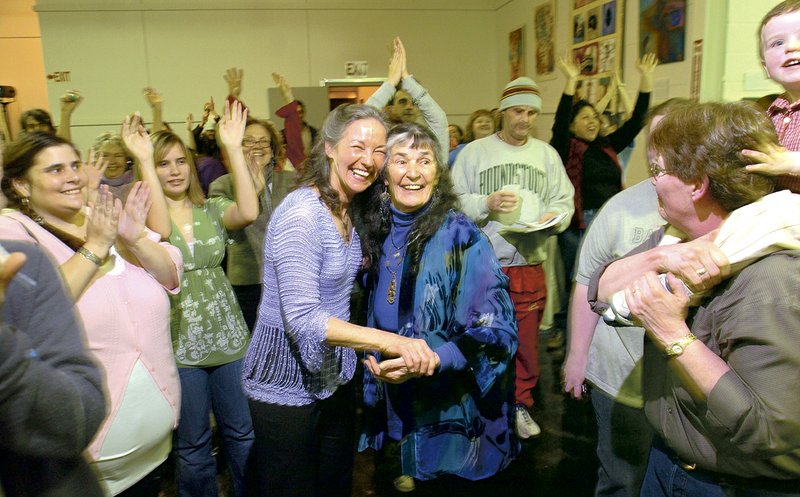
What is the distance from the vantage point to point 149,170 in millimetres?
2322

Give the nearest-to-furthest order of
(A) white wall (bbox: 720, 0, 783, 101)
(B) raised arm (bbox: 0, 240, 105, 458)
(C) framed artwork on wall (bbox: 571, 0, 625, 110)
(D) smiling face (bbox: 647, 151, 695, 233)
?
(B) raised arm (bbox: 0, 240, 105, 458) < (D) smiling face (bbox: 647, 151, 695, 233) < (A) white wall (bbox: 720, 0, 783, 101) < (C) framed artwork on wall (bbox: 571, 0, 625, 110)

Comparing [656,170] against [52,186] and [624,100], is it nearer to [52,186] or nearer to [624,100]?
[52,186]

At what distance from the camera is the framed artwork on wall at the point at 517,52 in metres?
7.55

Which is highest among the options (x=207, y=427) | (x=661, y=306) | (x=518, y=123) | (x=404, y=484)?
(x=518, y=123)

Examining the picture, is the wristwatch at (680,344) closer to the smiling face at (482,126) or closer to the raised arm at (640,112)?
the raised arm at (640,112)

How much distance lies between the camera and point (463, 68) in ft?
28.0

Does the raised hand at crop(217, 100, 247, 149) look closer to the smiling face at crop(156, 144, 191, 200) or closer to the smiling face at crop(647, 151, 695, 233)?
the smiling face at crop(156, 144, 191, 200)

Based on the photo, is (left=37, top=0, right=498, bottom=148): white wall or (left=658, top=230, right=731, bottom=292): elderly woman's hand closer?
(left=658, top=230, right=731, bottom=292): elderly woman's hand

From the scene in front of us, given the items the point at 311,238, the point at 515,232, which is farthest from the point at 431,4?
the point at 311,238

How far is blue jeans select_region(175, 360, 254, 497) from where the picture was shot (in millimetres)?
2131

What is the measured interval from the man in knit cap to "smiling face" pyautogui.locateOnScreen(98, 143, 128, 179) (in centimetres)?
224

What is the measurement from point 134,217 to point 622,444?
73.1 inches

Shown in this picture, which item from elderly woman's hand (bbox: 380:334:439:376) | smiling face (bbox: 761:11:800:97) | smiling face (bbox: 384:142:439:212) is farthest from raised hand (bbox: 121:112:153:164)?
smiling face (bbox: 761:11:800:97)

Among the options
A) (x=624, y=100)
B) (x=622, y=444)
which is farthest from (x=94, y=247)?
(x=624, y=100)
